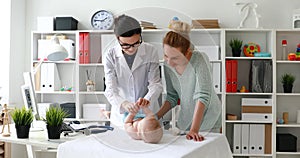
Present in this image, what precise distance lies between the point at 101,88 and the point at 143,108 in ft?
0.49

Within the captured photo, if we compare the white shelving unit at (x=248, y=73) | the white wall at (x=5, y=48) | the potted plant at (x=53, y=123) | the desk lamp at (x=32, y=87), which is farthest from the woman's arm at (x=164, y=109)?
the white wall at (x=5, y=48)

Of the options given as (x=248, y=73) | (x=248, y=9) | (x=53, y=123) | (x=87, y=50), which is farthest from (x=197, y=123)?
(x=248, y=9)

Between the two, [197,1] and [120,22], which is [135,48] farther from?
[197,1]

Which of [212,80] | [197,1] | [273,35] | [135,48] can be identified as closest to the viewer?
Answer: [135,48]

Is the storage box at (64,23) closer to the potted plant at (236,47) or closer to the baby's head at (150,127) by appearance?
the potted plant at (236,47)

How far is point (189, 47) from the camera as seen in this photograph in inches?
43.8

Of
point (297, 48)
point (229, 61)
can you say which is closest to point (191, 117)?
point (229, 61)

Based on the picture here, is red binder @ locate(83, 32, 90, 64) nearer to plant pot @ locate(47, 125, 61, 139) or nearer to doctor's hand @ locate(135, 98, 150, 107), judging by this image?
doctor's hand @ locate(135, 98, 150, 107)

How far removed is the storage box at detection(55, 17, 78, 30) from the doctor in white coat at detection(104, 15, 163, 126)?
2776 millimetres

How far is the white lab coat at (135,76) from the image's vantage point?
3.58ft

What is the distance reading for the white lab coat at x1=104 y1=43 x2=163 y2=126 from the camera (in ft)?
3.58

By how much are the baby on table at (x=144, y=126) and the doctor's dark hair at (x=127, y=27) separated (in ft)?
0.75

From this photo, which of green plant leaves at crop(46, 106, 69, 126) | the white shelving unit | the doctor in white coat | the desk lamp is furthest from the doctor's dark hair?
the white shelving unit

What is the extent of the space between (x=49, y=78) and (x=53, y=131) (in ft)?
5.71
